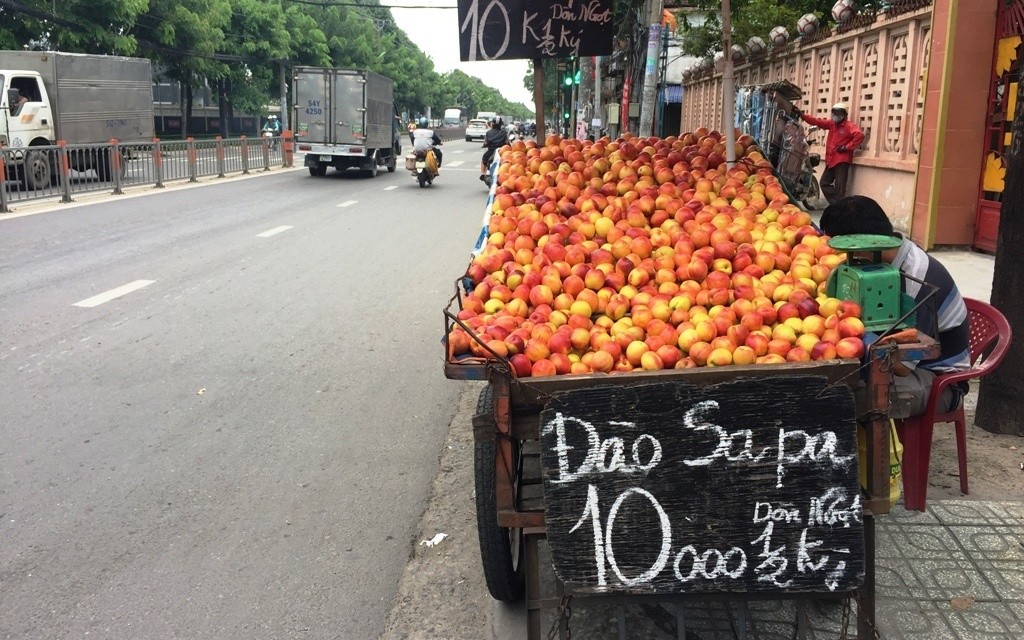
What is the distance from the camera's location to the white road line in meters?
8.70

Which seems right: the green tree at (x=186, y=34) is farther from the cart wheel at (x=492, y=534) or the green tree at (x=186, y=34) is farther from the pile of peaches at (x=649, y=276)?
the cart wheel at (x=492, y=534)

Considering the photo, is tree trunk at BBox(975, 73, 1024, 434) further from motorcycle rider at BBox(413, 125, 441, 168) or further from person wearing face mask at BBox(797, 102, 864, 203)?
motorcycle rider at BBox(413, 125, 441, 168)

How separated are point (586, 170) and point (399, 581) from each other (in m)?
2.37

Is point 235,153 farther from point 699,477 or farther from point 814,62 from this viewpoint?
point 699,477

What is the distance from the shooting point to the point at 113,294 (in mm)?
9148

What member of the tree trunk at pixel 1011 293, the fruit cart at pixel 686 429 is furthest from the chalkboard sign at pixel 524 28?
the fruit cart at pixel 686 429

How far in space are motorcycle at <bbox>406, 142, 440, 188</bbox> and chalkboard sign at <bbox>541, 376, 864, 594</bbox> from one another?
21.6m

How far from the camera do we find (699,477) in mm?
2668

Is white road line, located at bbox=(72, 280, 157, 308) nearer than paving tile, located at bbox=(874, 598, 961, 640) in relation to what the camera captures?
No

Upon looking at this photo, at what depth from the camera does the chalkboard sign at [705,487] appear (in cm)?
265

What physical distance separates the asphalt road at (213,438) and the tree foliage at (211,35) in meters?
24.7

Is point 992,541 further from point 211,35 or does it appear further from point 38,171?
point 211,35

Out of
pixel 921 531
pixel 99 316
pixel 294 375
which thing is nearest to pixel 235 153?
pixel 99 316

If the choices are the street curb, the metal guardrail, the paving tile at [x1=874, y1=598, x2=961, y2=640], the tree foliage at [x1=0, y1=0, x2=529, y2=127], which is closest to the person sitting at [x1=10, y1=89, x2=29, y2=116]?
the metal guardrail
